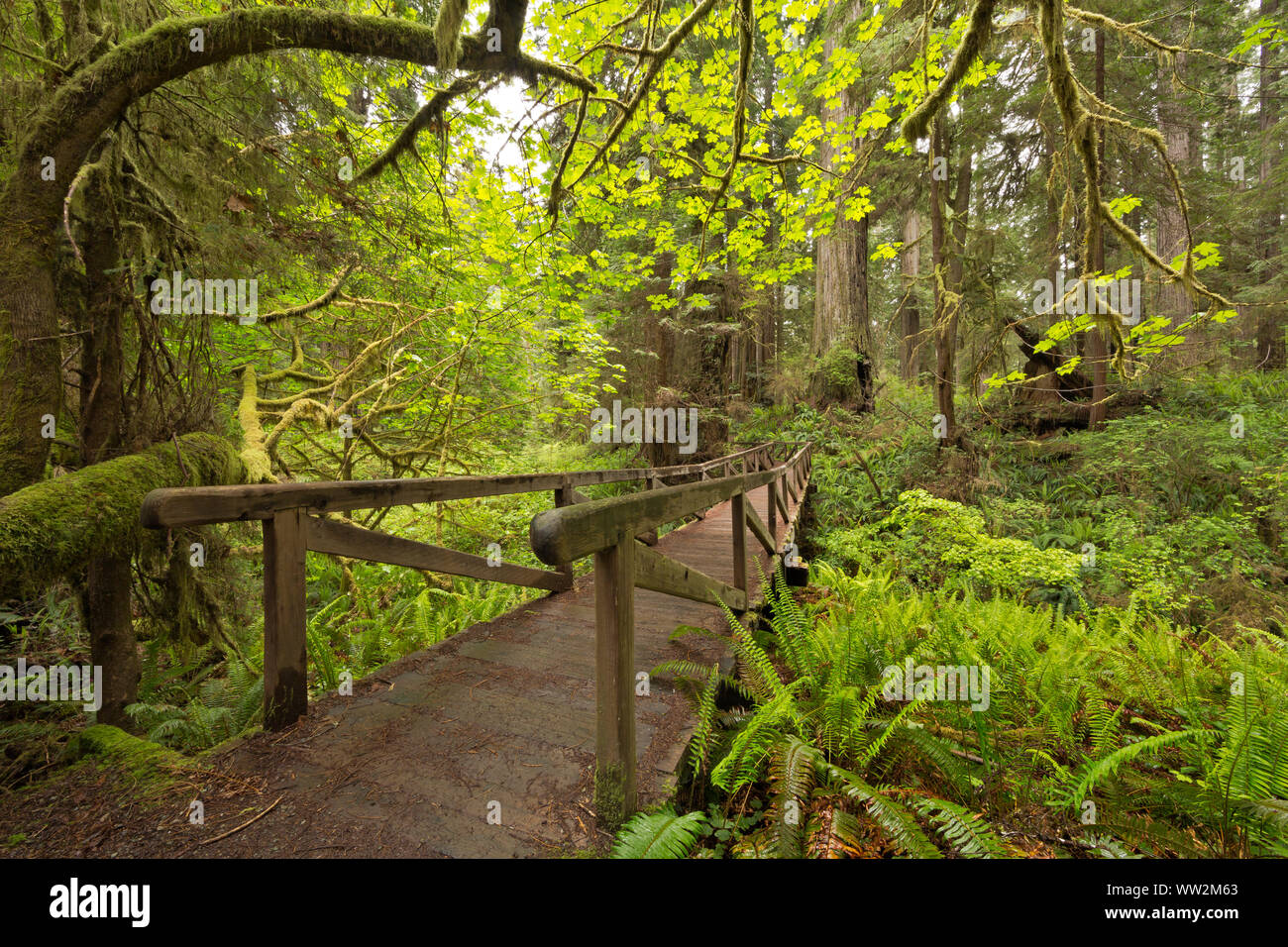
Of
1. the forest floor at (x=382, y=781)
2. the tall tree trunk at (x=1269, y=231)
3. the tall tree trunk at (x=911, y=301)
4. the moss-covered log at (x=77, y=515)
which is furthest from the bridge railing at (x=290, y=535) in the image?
the tall tree trunk at (x=911, y=301)

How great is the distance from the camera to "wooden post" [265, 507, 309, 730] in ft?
7.68

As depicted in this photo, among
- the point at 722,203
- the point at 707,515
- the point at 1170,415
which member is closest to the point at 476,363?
the point at 722,203

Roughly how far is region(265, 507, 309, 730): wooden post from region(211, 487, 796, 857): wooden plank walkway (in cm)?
14

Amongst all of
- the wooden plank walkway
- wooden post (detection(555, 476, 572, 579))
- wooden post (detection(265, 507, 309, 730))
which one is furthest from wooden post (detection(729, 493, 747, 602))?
wooden post (detection(265, 507, 309, 730))

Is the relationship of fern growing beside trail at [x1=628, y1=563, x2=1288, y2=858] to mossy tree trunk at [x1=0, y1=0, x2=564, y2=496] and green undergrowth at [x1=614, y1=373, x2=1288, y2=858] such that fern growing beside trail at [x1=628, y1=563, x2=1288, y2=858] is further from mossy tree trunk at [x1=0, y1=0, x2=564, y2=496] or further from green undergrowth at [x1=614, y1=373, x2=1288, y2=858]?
mossy tree trunk at [x1=0, y1=0, x2=564, y2=496]

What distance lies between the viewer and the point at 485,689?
115 inches

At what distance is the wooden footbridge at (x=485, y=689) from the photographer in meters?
1.85

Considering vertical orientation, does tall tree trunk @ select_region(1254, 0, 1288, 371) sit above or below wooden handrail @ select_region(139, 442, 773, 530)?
above

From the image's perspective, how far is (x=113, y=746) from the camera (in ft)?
7.45

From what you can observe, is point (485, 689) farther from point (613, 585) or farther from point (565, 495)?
point (565, 495)

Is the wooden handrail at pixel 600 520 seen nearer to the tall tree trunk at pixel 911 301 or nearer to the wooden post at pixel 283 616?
the wooden post at pixel 283 616
